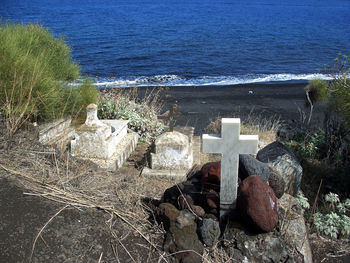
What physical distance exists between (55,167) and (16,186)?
0.60 metres

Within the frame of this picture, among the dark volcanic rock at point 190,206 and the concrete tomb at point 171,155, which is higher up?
the dark volcanic rock at point 190,206

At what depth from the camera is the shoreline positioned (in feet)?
44.8

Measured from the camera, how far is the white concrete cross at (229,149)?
354cm

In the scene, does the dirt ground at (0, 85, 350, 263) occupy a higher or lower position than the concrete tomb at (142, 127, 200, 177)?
higher

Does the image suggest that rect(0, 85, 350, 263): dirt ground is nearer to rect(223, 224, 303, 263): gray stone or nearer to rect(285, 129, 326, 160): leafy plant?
rect(223, 224, 303, 263): gray stone

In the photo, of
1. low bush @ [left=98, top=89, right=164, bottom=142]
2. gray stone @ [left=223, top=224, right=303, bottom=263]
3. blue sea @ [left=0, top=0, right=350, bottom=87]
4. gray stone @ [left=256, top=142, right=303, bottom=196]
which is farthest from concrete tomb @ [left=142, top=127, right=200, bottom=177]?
blue sea @ [left=0, top=0, right=350, bottom=87]

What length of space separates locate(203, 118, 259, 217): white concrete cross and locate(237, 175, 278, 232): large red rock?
0.40ft

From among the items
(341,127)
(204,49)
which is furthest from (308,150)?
(204,49)

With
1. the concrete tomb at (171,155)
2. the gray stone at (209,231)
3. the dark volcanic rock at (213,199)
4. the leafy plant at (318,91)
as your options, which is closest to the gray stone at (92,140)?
the concrete tomb at (171,155)

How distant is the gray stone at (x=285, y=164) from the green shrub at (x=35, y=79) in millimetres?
3068

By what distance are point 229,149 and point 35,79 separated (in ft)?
12.8

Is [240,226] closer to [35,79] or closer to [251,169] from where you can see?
[251,169]

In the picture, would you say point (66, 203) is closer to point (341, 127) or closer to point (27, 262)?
point (27, 262)

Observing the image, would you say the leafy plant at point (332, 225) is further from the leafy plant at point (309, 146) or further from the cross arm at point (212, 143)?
the leafy plant at point (309, 146)
